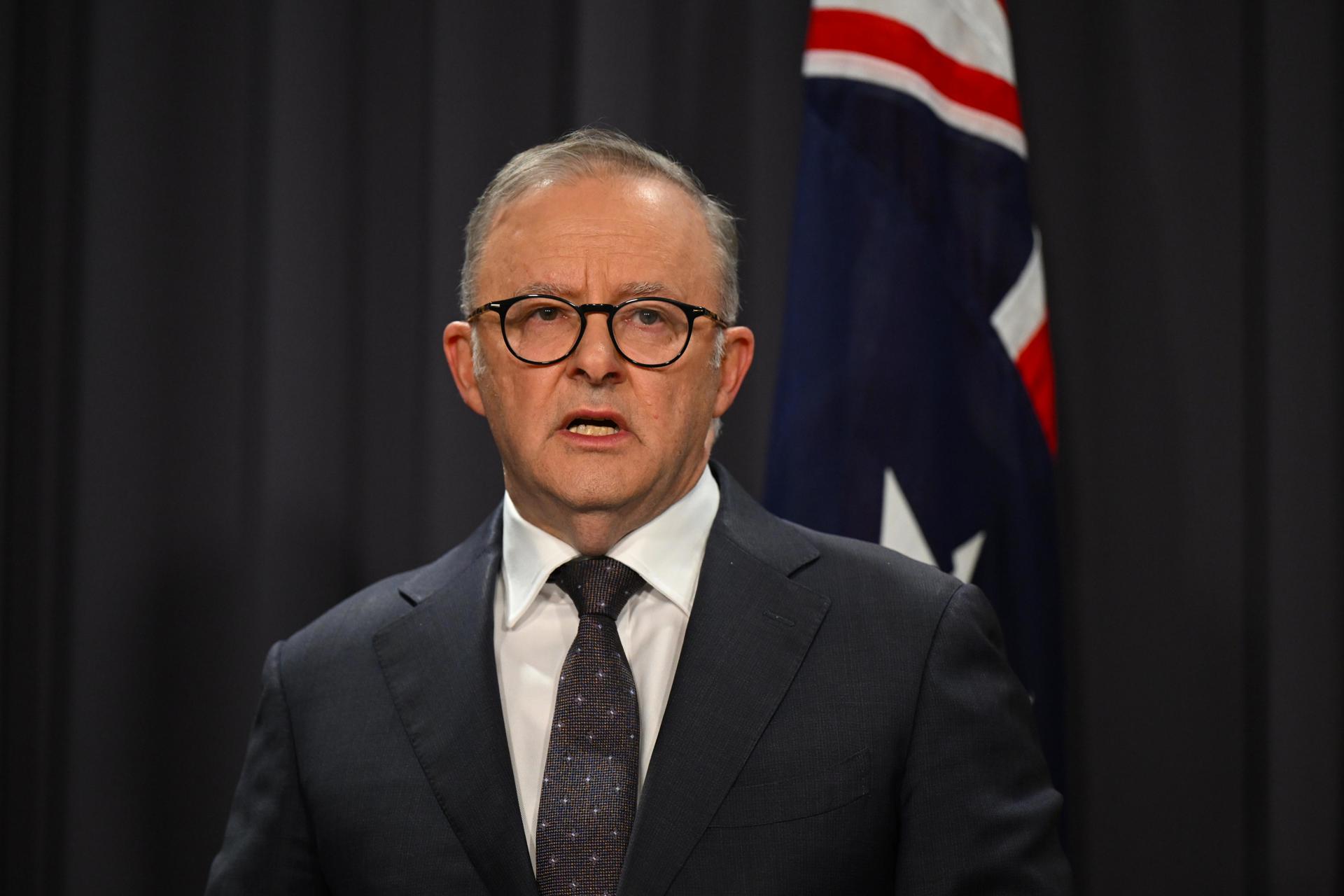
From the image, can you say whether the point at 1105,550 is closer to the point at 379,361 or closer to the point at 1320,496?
the point at 1320,496

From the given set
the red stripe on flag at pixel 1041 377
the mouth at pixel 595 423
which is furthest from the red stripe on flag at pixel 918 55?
the mouth at pixel 595 423

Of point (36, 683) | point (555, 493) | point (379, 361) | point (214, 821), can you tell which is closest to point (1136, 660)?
point (555, 493)

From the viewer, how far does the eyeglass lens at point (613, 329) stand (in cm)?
126

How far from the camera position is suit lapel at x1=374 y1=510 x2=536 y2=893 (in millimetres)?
1189

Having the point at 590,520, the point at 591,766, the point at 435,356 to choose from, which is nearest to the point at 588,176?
the point at 590,520

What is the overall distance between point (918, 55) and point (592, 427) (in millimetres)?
1008

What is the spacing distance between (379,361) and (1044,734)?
1.29m

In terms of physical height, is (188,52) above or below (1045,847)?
above

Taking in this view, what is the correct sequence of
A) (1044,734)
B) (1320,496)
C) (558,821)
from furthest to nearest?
(1320,496) < (1044,734) < (558,821)

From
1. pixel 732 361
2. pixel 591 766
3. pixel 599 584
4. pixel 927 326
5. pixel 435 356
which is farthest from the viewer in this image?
pixel 435 356

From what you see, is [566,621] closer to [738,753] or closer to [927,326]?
[738,753]

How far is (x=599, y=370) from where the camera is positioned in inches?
48.4

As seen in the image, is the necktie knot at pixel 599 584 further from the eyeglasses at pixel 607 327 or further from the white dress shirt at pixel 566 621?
the eyeglasses at pixel 607 327

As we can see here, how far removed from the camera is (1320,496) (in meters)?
2.02
